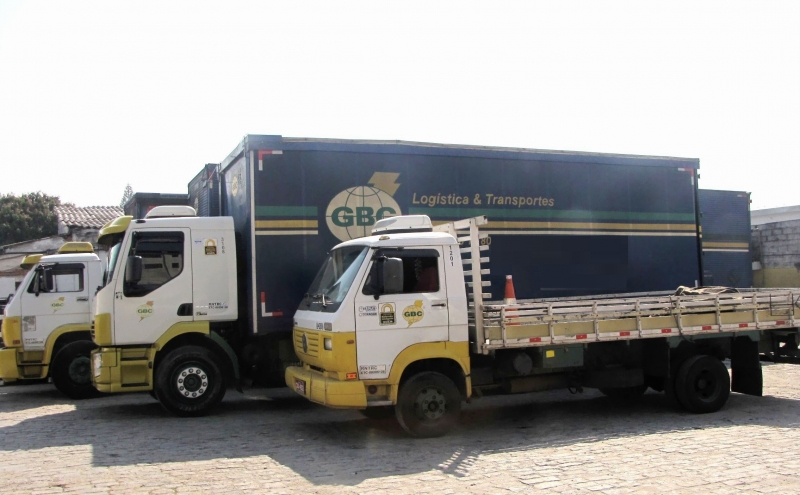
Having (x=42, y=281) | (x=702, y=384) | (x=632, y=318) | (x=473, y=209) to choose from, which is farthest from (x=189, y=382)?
(x=702, y=384)

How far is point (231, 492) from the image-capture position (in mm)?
6039

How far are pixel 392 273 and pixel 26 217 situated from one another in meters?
42.1

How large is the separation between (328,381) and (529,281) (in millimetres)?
4702

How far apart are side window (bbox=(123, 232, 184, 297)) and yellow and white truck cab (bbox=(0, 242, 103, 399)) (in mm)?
2995

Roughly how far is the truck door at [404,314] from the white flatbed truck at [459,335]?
0.01 metres

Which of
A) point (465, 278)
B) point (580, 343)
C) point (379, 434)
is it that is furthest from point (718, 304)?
point (379, 434)

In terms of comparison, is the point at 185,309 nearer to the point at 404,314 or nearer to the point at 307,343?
the point at 307,343

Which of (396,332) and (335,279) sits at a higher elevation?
(335,279)

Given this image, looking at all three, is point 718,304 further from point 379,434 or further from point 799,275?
point 799,275

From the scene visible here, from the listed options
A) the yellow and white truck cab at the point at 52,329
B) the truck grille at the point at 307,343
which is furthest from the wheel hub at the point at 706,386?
the yellow and white truck cab at the point at 52,329

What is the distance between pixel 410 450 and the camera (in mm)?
7539

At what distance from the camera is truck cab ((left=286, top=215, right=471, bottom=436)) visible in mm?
7727

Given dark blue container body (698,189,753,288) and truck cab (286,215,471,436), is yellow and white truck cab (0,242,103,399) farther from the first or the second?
dark blue container body (698,189,753,288)

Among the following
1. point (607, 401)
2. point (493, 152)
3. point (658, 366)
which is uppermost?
point (493, 152)
